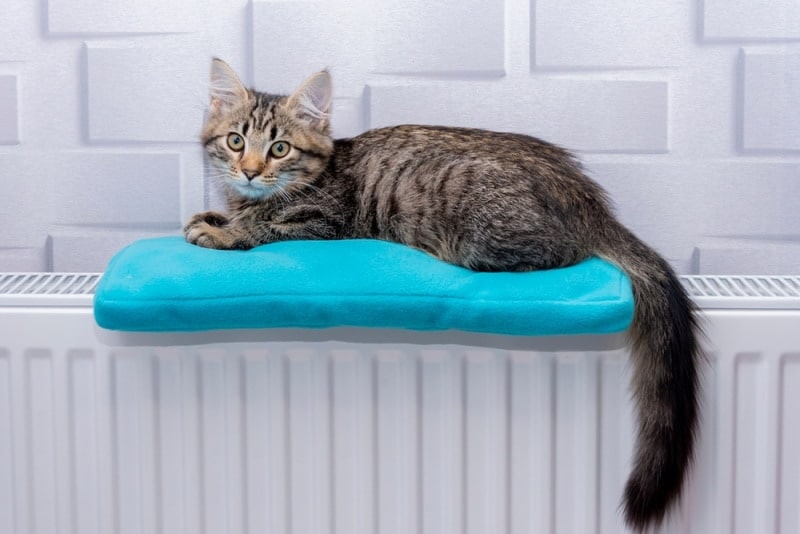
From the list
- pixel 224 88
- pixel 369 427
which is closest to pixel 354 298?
pixel 369 427

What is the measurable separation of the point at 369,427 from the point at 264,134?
1.57 ft

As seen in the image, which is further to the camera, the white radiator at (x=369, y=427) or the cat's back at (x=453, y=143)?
the cat's back at (x=453, y=143)

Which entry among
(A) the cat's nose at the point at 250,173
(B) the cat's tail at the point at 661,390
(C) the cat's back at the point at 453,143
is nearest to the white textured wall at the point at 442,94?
(C) the cat's back at the point at 453,143

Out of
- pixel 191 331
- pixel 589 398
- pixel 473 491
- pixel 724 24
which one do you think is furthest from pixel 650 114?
pixel 191 331

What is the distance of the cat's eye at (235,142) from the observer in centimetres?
135

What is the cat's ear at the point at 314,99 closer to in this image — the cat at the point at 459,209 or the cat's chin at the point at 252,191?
the cat at the point at 459,209

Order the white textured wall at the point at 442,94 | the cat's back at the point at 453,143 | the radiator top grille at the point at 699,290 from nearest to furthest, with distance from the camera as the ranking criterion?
the radiator top grille at the point at 699,290
the cat's back at the point at 453,143
the white textured wall at the point at 442,94

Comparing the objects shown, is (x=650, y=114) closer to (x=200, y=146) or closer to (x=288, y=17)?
(x=288, y=17)

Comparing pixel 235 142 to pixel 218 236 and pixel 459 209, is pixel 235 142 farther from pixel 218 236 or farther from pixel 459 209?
pixel 459 209

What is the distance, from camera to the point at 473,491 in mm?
1179

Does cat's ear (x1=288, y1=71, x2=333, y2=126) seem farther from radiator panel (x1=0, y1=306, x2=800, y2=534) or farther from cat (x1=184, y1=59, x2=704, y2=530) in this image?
radiator panel (x1=0, y1=306, x2=800, y2=534)

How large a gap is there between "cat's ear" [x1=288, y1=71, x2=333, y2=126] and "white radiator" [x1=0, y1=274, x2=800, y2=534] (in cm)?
38

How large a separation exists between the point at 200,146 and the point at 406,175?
369 millimetres

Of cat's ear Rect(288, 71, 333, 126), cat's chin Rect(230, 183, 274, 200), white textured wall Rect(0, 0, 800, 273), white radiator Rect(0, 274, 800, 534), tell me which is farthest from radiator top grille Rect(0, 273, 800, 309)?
cat's ear Rect(288, 71, 333, 126)
